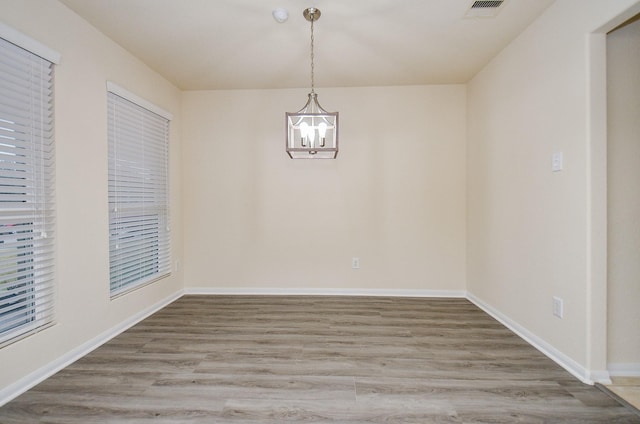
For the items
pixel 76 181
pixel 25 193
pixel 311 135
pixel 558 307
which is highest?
pixel 311 135

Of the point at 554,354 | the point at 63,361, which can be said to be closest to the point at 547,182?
the point at 554,354

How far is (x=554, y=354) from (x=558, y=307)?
380 millimetres

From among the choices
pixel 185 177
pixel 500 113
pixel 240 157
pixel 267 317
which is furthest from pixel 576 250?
pixel 185 177

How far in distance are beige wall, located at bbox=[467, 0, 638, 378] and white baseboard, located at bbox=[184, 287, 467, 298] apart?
556 millimetres

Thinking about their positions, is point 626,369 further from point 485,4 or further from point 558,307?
point 485,4

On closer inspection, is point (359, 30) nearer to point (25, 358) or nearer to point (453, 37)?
point (453, 37)

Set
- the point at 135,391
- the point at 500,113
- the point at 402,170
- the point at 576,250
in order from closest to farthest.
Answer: the point at 135,391 → the point at 576,250 → the point at 500,113 → the point at 402,170

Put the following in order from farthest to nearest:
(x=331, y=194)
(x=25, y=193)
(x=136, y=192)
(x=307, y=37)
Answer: (x=331, y=194) < (x=136, y=192) < (x=307, y=37) < (x=25, y=193)

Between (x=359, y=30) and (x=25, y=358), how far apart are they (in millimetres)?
3523

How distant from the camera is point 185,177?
410 cm

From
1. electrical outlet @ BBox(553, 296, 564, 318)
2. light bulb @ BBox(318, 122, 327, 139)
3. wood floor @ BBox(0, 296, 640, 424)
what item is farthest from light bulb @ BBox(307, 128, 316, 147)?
electrical outlet @ BBox(553, 296, 564, 318)

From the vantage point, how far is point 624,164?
6.65 ft

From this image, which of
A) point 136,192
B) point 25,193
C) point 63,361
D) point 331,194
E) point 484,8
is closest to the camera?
point 25,193

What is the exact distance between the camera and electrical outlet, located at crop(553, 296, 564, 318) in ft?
7.47
